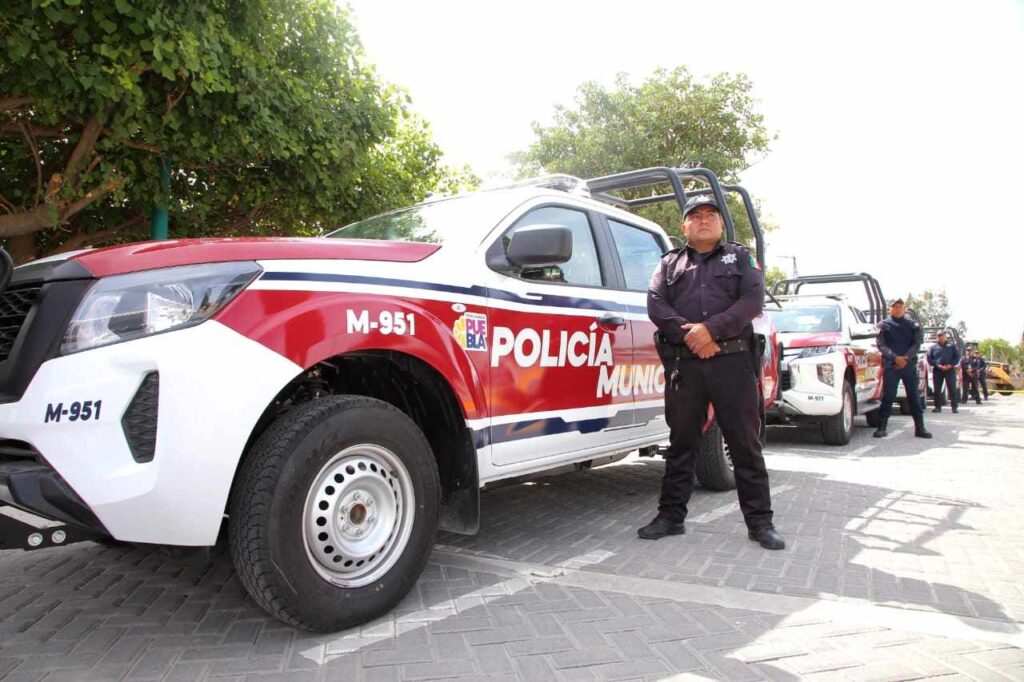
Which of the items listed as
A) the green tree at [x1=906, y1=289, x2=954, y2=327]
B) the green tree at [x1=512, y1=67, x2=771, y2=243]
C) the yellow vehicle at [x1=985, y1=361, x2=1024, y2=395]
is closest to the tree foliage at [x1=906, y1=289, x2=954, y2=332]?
the green tree at [x1=906, y1=289, x2=954, y2=327]

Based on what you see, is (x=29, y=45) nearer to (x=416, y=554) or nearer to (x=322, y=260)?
(x=322, y=260)

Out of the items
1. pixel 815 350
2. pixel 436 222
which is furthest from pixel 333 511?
pixel 815 350

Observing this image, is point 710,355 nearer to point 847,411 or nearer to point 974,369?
point 847,411

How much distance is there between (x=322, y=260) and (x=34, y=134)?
558 cm

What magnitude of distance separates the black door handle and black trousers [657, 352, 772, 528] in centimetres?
42

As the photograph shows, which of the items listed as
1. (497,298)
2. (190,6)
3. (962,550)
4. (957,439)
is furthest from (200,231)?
(957,439)

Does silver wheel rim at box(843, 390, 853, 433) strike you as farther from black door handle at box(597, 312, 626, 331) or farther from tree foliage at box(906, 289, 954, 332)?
tree foliage at box(906, 289, 954, 332)

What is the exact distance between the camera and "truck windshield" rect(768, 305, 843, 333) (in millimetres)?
8891

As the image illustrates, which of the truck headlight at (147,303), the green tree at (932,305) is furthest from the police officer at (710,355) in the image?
the green tree at (932,305)

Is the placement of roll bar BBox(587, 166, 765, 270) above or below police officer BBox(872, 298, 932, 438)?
above

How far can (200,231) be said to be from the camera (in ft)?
28.3

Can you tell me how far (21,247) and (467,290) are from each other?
6717mm

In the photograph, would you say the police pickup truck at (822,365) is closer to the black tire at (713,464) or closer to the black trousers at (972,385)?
the black tire at (713,464)

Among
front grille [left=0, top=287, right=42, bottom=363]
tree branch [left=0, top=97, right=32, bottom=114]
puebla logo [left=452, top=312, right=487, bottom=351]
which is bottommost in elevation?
puebla logo [left=452, top=312, right=487, bottom=351]
